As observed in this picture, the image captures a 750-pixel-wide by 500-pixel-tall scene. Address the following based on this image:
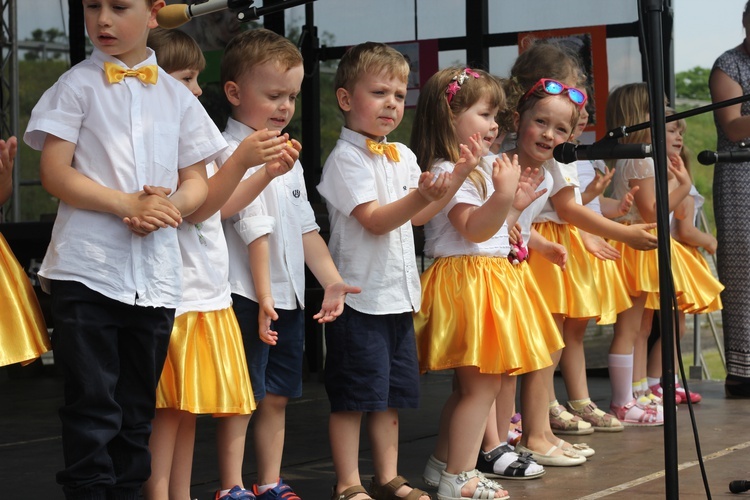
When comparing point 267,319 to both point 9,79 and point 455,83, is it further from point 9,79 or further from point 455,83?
point 9,79

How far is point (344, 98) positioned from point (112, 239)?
106cm

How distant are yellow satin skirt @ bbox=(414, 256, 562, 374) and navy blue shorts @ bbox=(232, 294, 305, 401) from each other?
0.44 m

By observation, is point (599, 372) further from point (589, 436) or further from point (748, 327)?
point (589, 436)

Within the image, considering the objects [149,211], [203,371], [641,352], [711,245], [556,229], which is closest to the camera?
[149,211]

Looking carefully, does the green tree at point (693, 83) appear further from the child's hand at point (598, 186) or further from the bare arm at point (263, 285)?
the bare arm at point (263, 285)

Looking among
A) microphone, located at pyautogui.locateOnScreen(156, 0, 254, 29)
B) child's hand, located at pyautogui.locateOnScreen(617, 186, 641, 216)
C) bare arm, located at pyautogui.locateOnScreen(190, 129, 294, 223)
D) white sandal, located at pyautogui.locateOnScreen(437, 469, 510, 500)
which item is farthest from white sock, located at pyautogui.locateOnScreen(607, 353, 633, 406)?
microphone, located at pyautogui.locateOnScreen(156, 0, 254, 29)

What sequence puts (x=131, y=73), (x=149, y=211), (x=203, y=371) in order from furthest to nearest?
(x=203, y=371) < (x=131, y=73) < (x=149, y=211)

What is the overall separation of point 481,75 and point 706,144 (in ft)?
69.2

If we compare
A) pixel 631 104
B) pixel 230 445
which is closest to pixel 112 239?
pixel 230 445

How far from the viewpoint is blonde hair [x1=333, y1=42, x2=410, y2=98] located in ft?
10.8

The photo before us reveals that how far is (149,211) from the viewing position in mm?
2479

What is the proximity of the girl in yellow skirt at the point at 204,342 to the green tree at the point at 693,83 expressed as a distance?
2677 centimetres

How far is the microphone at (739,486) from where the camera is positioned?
3.33 metres

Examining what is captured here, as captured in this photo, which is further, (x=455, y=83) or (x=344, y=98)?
(x=455, y=83)
